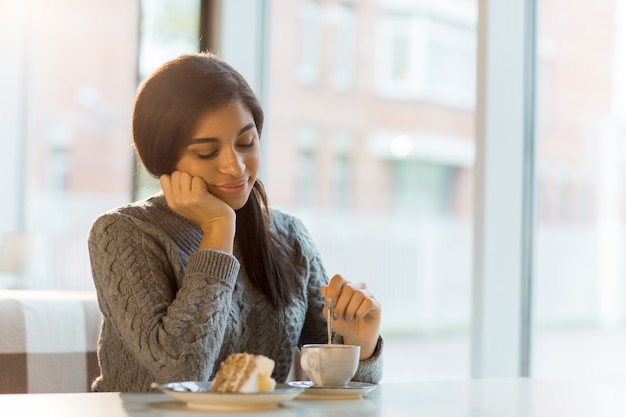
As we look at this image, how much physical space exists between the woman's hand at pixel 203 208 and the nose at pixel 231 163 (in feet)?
0.16

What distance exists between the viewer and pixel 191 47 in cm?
359

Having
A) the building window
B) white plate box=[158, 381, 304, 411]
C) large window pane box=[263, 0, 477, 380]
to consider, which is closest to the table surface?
white plate box=[158, 381, 304, 411]

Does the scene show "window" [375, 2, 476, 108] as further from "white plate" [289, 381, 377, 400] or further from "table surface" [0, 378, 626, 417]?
"white plate" [289, 381, 377, 400]

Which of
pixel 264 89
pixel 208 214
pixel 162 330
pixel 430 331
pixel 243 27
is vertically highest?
pixel 243 27

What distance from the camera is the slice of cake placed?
1.06m

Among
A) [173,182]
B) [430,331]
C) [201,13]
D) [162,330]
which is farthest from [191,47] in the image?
[162,330]

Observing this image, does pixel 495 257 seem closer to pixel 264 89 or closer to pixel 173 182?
pixel 173 182

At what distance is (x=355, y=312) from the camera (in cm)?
142

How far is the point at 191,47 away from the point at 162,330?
2.33 meters

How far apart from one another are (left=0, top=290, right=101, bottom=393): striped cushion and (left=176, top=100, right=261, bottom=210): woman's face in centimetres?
43

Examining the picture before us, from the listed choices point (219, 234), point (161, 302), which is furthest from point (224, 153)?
point (161, 302)

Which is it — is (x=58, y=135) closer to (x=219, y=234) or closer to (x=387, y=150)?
(x=387, y=150)

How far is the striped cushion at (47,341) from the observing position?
1.73m

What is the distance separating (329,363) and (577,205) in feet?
4.63
